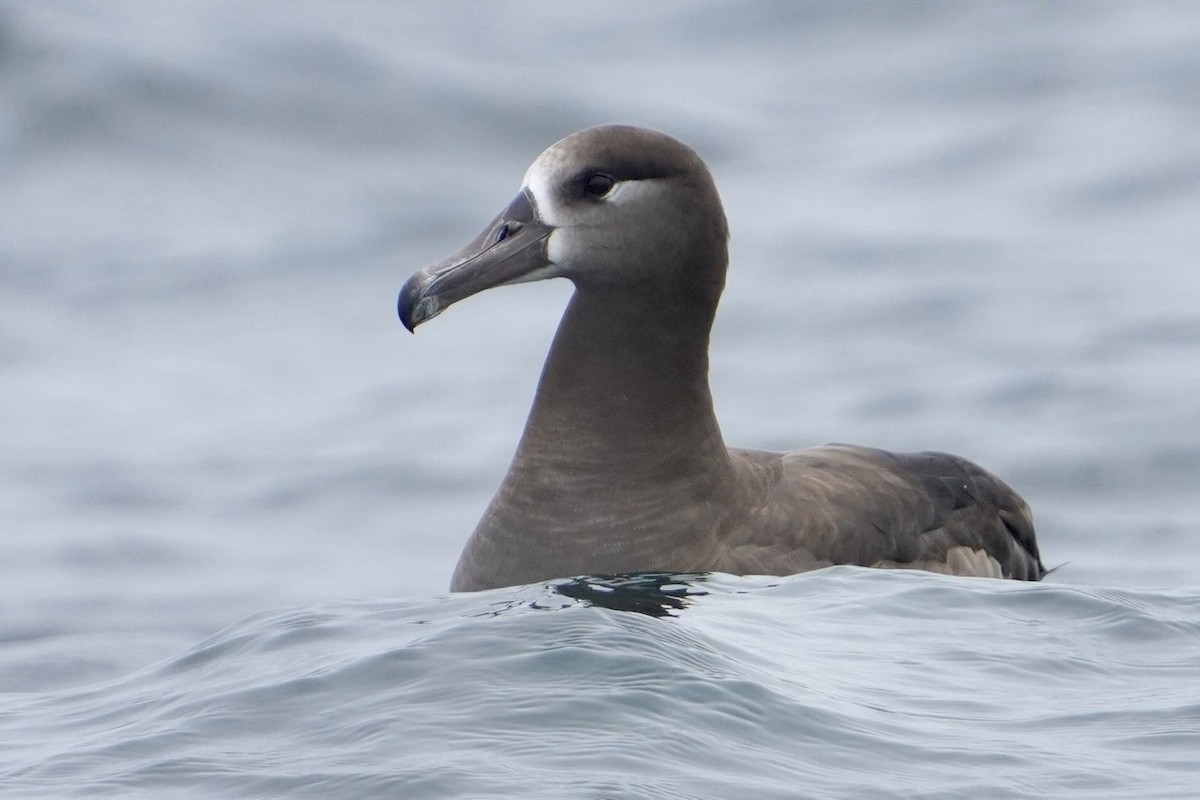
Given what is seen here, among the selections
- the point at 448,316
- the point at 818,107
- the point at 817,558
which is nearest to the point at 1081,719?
the point at 817,558

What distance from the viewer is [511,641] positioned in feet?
18.4

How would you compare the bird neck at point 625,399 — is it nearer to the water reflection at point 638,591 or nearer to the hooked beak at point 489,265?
the hooked beak at point 489,265

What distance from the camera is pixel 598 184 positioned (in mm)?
7012

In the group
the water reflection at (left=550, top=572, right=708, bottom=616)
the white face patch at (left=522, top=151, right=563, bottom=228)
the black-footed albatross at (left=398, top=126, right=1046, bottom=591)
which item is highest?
the white face patch at (left=522, top=151, right=563, bottom=228)

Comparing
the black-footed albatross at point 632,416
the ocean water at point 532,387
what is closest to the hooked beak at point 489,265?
the black-footed albatross at point 632,416

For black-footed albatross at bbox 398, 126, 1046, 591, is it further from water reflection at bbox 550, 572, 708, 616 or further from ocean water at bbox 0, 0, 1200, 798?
ocean water at bbox 0, 0, 1200, 798

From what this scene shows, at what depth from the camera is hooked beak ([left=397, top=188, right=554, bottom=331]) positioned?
688 centimetres

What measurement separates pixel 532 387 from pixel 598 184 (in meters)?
6.82

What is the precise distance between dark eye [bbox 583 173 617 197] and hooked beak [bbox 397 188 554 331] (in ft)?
0.56

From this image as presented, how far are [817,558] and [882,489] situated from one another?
564mm

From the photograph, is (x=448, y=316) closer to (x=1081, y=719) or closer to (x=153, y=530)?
(x=153, y=530)

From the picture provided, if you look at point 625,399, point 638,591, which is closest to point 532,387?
point 625,399

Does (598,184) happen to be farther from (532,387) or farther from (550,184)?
(532,387)

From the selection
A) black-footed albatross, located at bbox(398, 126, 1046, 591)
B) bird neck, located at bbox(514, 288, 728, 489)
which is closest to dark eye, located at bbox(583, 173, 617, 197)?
black-footed albatross, located at bbox(398, 126, 1046, 591)
